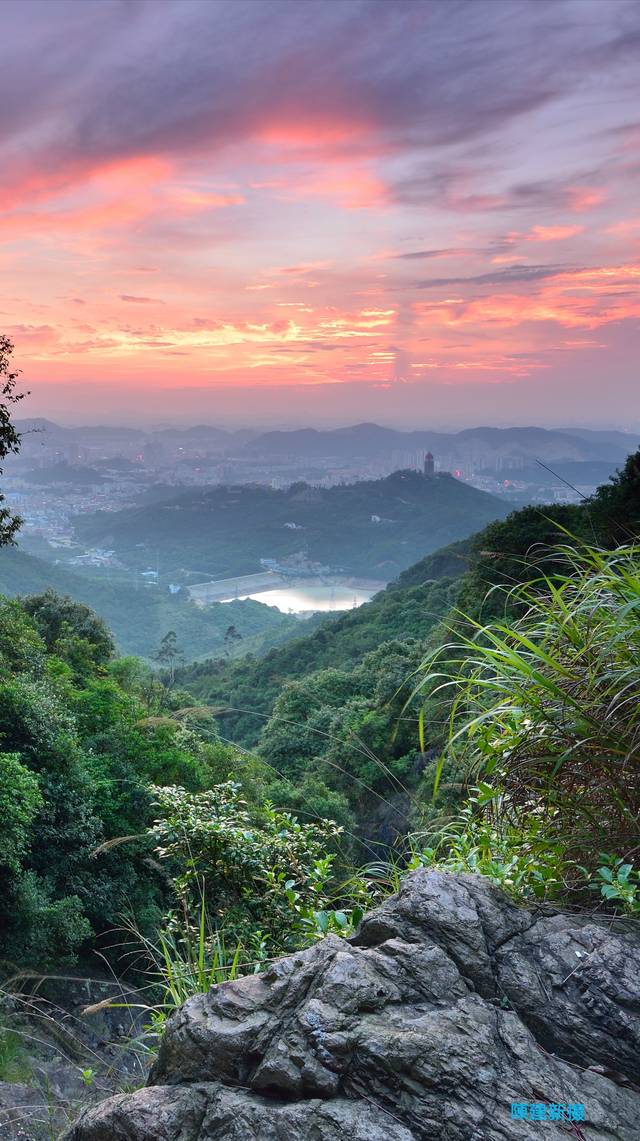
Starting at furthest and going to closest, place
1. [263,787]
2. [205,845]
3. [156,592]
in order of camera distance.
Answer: [156,592] → [263,787] → [205,845]

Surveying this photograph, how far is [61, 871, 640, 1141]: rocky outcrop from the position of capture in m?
1.41

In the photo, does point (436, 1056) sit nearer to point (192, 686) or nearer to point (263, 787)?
point (263, 787)

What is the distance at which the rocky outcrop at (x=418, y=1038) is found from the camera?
141cm

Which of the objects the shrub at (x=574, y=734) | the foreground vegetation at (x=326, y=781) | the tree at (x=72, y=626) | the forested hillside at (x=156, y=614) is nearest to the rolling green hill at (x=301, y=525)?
the forested hillside at (x=156, y=614)

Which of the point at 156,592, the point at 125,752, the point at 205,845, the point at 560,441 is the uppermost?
the point at 560,441

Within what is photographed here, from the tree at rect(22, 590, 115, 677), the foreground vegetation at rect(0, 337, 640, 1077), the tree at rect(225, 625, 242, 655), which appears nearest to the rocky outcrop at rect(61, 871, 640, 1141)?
the foreground vegetation at rect(0, 337, 640, 1077)

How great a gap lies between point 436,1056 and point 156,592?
103171 mm

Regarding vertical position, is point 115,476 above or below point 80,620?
above

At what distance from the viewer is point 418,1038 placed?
1.49 m

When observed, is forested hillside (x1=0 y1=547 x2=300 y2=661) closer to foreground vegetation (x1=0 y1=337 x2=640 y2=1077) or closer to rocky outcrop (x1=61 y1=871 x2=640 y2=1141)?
foreground vegetation (x1=0 y1=337 x2=640 y2=1077)

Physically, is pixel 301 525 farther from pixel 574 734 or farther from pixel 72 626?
pixel 574 734

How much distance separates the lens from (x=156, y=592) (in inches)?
4016

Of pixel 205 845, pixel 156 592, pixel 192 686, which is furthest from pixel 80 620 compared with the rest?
pixel 156 592

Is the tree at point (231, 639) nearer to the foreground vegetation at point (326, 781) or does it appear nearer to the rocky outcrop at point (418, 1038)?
the foreground vegetation at point (326, 781)
